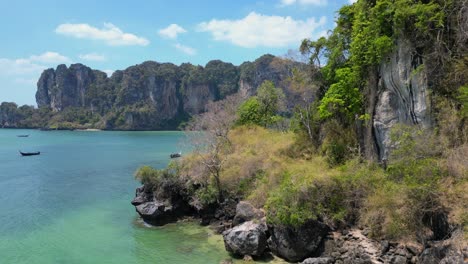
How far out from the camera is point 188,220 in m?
22.0

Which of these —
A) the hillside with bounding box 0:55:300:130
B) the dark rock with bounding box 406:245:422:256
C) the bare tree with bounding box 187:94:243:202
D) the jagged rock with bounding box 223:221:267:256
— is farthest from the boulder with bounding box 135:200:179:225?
the hillside with bounding box 0:55:300:130

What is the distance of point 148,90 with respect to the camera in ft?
527

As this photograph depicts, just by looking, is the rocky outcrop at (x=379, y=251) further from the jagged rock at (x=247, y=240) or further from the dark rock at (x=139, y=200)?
the dark rock at (x=139, y=200)

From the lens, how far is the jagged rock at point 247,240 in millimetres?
15836

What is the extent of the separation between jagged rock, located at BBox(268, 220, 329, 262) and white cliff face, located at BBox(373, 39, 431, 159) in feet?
15.4

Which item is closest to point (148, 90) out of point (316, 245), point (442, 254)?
point (316, 245)

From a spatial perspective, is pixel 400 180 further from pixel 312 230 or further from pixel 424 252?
pixel 312 230

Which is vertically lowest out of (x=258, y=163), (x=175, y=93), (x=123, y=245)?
(x=123, y=245)

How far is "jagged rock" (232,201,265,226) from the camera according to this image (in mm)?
17920

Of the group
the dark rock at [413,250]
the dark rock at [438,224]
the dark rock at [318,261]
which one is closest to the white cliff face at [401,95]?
the dark rock at [438,224]

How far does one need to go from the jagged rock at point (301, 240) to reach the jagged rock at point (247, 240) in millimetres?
813

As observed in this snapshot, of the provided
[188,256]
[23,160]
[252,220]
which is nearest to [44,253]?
[188,256]

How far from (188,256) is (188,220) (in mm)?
5366

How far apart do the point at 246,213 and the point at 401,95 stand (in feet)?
29.9
